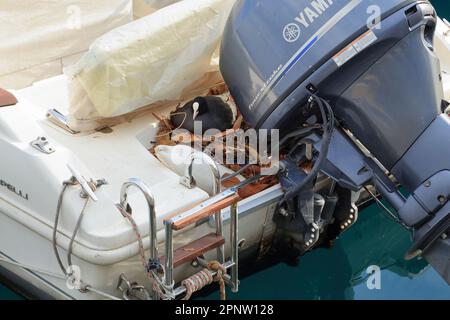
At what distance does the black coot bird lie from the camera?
3131 mm

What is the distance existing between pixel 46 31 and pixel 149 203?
124 centimetres

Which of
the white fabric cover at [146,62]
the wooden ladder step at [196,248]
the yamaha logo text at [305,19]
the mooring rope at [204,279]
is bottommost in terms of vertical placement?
the mooring rope at [204,279]

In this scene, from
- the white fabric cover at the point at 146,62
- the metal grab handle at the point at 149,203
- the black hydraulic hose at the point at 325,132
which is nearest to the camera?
the metal grab handle at the point at 149,203

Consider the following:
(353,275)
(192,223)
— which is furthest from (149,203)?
(353,275)

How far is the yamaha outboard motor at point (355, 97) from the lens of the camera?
2.67 m

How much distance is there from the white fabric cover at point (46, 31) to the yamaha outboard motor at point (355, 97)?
0.82 meters

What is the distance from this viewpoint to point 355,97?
275cm

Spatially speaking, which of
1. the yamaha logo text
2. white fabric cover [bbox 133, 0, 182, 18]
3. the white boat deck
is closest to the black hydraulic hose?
the yamaha logo text

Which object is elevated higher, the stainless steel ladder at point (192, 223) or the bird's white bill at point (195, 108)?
the bird's white bill at point (195, 108)

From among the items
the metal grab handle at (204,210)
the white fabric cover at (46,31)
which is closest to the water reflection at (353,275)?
the metal grab handle at (204,210)

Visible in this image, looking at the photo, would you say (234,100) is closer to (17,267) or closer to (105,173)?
(105,173)

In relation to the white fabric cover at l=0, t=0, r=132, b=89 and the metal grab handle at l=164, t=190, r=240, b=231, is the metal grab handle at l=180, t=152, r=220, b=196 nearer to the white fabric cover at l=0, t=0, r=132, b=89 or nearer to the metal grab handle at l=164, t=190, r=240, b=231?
the metal grab handle at l=164, t=190, r=240, b=231

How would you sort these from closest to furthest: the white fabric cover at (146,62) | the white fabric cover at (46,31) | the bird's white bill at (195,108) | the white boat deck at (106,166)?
1. the white boat deck at (106,166)
2. the white fabric cover at (146,62)
3. the bird's white bill at (195,108)
4. the white fabric cover at (46,31)

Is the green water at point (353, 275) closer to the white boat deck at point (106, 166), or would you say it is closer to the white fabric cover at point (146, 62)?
the white boat deck at point (106, 166)
